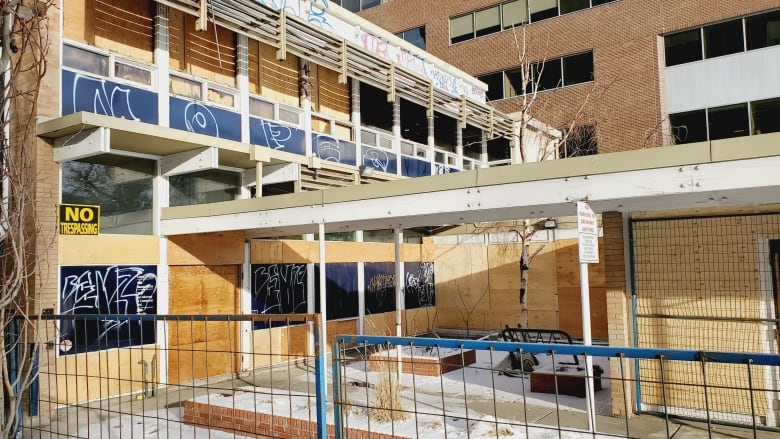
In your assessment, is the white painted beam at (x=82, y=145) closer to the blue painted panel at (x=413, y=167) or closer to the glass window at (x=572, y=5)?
the blue painted panel at (x=413, y=167)

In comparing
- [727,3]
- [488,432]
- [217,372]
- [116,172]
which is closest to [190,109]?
[116,172]

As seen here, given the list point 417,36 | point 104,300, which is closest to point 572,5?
point 417,36

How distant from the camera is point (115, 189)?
396 inches

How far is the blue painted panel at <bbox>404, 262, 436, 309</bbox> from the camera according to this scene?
56.2ft

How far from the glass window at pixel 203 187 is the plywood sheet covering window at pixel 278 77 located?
2.07 meters

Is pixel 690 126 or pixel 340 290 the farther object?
pixel 690 126

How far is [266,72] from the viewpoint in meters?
13.0

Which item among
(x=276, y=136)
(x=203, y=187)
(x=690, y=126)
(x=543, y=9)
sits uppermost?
(x=543, y=9)

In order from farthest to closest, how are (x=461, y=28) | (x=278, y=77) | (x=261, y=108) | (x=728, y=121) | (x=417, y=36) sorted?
(x=417, y=36)
(x=461, y=28)
(x=728, y=121)
(x=278, y=77)
(x=261, y=108)

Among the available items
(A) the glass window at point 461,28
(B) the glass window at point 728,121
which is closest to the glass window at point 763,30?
(B) the glass window at point 728,121

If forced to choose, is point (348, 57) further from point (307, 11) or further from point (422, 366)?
point (422, 366)

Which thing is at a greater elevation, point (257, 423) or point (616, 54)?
point (616, 54)

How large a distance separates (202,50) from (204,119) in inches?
58.4

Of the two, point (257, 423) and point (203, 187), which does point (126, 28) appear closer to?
point (203, 187)
